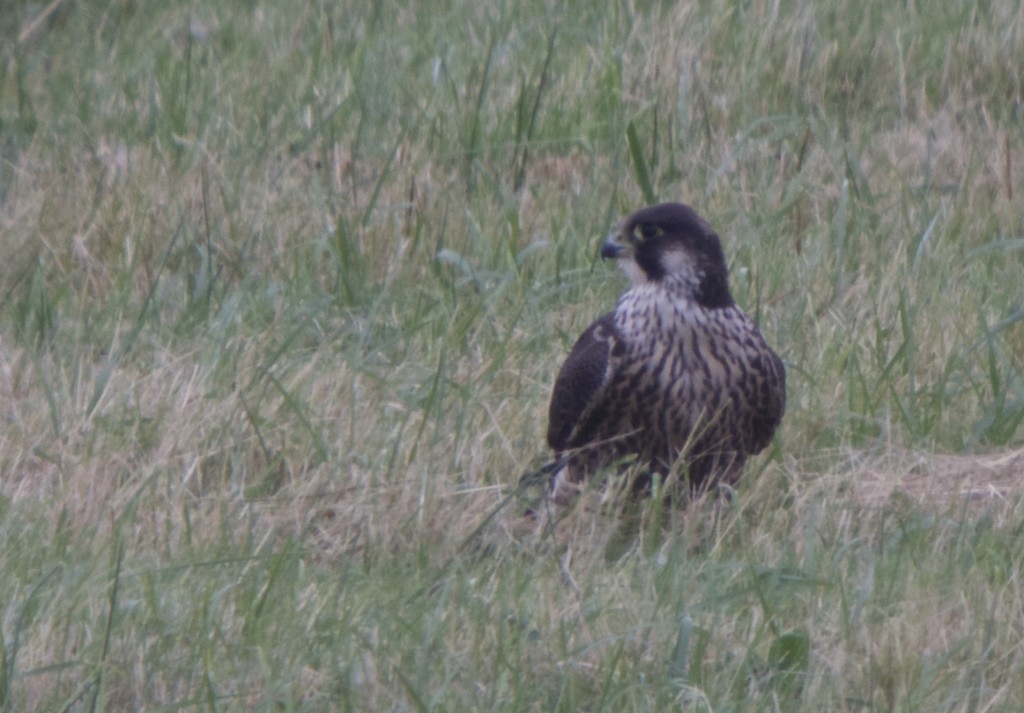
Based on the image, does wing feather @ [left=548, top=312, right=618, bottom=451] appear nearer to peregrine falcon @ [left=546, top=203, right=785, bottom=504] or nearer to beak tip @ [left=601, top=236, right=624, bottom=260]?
peregrine falcon @ [left=546, top=203, right=785, bottom=504]

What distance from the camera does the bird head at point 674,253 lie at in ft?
15.0

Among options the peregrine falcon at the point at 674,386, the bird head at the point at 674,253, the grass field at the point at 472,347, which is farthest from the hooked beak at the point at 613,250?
the grass field at the point at 472,347

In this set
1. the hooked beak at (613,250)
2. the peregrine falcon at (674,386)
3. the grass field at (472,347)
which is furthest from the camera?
the hooked beak at (613,250)

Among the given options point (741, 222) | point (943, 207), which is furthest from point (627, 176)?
point (943, 207)

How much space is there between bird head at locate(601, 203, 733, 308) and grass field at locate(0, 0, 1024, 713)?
1.22 feet

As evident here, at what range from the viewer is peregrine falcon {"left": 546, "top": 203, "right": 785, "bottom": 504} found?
14.6 feet

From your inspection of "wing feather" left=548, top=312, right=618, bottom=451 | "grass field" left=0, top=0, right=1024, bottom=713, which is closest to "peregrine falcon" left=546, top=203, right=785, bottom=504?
"wing feather" left=548, top=312, right=618, bottom=451

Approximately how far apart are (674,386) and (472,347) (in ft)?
2.42

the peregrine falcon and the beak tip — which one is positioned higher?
the beak tip

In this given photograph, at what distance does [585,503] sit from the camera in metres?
4.24

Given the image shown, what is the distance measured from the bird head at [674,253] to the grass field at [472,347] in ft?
1.22

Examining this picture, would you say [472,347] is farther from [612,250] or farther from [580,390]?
[580,390]

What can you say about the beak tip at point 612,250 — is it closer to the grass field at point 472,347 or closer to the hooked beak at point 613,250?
the hooked beak at point 613,250

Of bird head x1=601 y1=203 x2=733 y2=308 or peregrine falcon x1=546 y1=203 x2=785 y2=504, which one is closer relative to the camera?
peregrine falcon x1=546 y1=203 x2=785 y2=504
